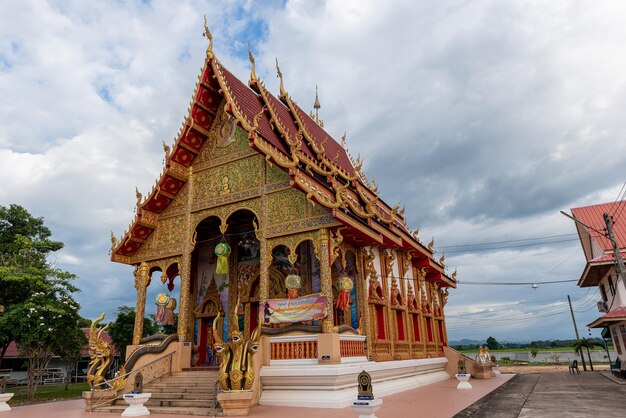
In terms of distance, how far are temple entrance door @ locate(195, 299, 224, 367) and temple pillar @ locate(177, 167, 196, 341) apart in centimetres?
129

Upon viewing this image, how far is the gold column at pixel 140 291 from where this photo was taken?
1033 centimetres

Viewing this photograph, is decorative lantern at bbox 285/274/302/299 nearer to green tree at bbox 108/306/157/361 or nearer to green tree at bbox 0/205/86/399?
green tree at bbox 0/205/86/399

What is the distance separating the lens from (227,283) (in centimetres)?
1182

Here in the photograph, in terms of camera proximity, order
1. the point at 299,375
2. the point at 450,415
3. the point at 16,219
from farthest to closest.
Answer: the point at 16,219 → the point at 299,375 → the point at 450,415

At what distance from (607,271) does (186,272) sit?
45.3ft

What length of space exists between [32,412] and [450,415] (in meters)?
7.76

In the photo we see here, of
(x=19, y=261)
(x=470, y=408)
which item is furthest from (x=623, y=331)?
(x=19, y=261)

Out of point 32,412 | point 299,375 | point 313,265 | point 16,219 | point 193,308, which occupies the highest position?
point 16,219

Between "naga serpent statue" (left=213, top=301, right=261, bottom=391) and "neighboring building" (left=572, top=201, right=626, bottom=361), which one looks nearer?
"naga serpent statue" (left=213, top=301, right=261, bottom=391)

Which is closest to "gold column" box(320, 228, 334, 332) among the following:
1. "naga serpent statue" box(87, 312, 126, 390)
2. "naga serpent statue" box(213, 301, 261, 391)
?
"naga serpent statue" box(213, 301, 261, 391)

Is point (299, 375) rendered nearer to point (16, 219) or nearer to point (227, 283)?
point (227, 283)

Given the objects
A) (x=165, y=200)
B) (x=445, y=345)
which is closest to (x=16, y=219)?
(x=165, y=200)

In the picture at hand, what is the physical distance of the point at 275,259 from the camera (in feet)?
37.4

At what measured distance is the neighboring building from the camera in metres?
12.5
